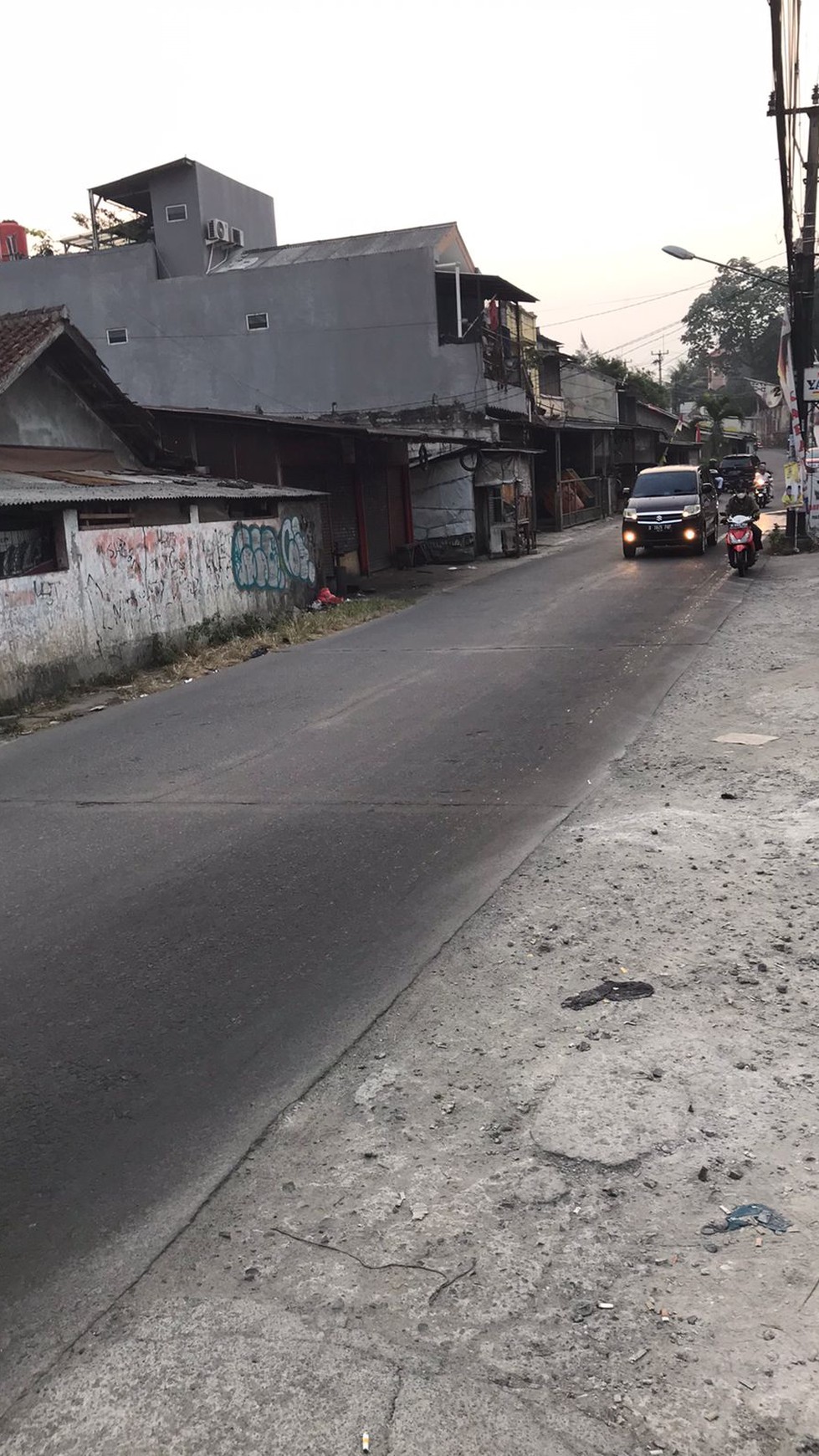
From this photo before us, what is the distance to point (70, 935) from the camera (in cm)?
570

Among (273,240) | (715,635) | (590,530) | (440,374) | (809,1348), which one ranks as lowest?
(809,1348)

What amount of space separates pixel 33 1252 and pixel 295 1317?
0.91 meters

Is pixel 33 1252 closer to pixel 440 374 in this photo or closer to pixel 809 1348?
pixel 809 1348

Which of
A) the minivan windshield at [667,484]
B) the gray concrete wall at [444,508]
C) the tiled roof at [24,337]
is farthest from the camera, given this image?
the gray concrete wall at [444,508]

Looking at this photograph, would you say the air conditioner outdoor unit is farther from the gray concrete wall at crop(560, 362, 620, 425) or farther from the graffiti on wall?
the graffiti on wall

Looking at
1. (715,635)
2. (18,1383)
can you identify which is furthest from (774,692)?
(18,1383)

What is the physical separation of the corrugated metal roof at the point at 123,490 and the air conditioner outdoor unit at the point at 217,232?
1914 centimetres

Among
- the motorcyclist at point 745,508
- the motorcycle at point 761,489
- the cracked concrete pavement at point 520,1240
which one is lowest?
the cracked concrete pavement at point 520,1240

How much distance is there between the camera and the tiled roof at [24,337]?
16.9m

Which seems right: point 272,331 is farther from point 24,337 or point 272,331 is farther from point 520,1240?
point 520,1240

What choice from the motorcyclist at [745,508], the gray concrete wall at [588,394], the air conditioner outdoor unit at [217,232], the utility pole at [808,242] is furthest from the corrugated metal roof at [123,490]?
the gray concrete wall at [588,394]

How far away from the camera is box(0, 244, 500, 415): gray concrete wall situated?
3356cm

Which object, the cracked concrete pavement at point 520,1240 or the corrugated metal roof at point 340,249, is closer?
the cracked concrete pavement at point 520,1240

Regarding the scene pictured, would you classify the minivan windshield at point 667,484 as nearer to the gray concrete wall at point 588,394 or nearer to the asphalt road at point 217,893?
the asphalt road at point 217,893
